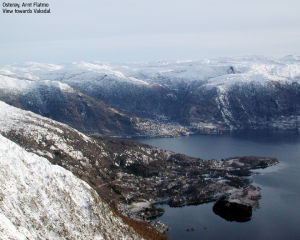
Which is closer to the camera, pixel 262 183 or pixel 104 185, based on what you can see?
pixel 104 185

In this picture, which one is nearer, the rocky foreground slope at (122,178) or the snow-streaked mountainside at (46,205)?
the snow-streaked mountainside at (46,205)

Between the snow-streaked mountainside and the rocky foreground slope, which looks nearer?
the snow-streaked mountainside

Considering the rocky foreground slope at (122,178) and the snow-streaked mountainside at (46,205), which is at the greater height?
the snow-streaked mountainside at (46,205)

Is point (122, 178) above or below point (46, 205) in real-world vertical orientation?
below

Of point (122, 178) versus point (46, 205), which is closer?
point (46, 205)

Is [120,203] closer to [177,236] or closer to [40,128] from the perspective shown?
[177,236]

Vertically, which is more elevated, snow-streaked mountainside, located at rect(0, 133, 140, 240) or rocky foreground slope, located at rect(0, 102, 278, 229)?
snow-streaked mountainside, located at rect(0, 133, 140, 240)

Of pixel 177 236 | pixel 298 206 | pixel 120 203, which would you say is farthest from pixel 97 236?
pixel 298 206

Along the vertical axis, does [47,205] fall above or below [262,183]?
above
